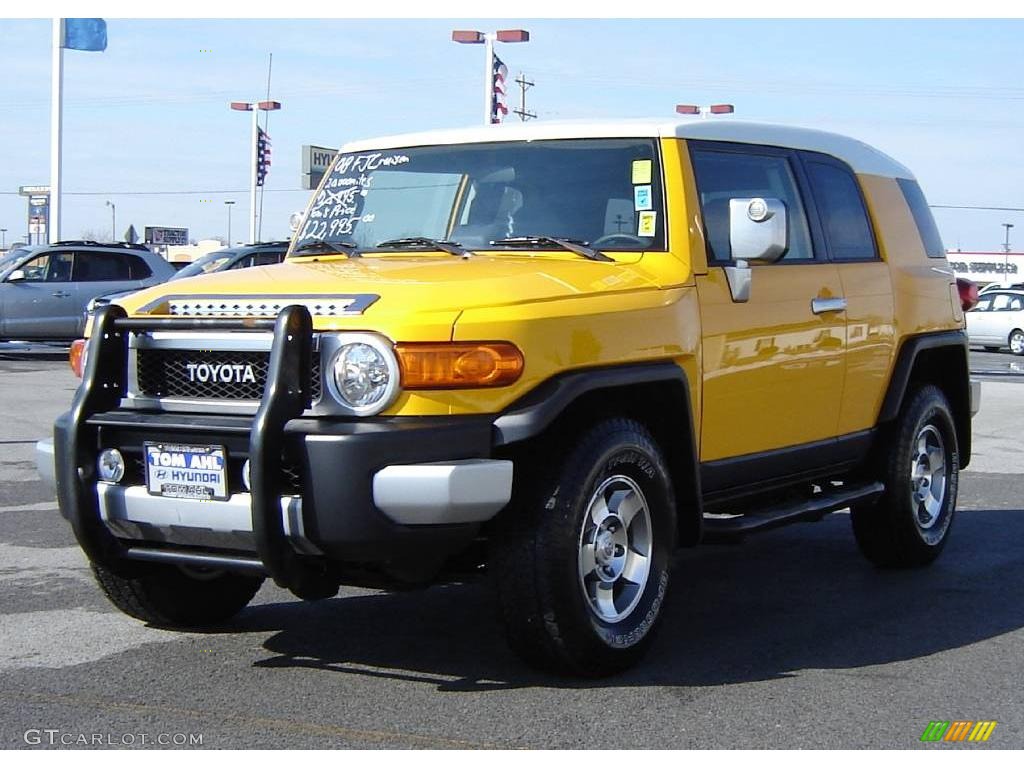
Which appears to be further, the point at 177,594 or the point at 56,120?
the point at 56,120

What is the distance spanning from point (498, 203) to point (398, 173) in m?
0.59

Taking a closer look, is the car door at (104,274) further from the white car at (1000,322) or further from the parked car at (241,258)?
the white car at (1000,322)

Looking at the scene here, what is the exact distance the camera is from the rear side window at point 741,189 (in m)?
5.84

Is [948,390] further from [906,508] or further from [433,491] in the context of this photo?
[433,491]

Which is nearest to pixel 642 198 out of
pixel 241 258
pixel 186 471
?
pixel 186 471

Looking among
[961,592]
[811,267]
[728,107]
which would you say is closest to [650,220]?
[811,267]

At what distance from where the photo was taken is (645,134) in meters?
5.84

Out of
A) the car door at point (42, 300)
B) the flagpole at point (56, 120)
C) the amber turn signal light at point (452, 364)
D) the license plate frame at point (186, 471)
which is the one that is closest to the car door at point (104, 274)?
the car door at point (42, 300)

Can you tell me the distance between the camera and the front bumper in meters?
4.42

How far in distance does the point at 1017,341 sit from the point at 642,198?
27498 millimetres

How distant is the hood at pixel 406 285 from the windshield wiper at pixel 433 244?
0.15 ft

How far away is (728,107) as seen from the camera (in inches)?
1471

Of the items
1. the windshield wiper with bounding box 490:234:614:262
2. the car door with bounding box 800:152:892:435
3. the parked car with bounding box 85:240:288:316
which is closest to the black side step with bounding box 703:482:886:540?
the car door with bounding box 800:152:892:435

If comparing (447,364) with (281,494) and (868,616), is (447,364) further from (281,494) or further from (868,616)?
(868,616)
